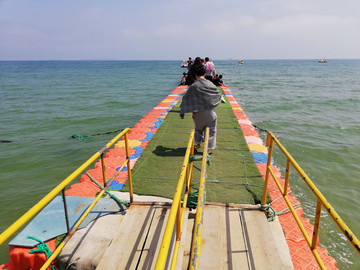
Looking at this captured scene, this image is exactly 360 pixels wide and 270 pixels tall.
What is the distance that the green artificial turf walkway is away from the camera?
4.06 m

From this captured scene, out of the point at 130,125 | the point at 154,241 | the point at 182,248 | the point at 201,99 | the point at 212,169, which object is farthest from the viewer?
the point at 130,125

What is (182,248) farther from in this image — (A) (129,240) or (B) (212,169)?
(B) (212,169)

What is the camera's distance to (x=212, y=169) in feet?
16.1

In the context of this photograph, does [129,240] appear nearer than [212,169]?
Yes

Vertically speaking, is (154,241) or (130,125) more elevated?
(154,241)

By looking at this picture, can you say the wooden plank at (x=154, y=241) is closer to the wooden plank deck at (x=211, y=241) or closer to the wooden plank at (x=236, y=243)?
the wooden plank deck at (x=211, y=241)

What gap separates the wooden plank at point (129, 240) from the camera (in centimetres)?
251

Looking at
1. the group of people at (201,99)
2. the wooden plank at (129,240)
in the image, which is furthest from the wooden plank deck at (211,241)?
the group of people at (201,99)

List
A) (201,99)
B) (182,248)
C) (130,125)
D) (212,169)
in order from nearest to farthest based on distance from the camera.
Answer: (182,248) < (201,99) < (212,169) < (130,125)

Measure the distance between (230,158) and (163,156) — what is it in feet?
4.89

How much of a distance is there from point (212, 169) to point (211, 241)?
219 centimetres

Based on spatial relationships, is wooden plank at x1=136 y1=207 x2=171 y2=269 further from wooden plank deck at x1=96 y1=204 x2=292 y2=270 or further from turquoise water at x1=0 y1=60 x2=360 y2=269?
turquoise water at x1=0 y1=60 x2=360 y2=269

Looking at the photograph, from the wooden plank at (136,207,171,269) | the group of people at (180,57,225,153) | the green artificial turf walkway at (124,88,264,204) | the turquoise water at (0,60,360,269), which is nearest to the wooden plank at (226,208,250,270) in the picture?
the green artificial turf walkway at (124,88,264,204)

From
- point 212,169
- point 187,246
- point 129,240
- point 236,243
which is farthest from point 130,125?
point 236,243
